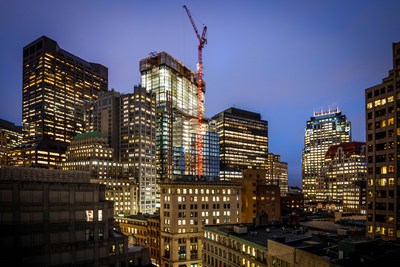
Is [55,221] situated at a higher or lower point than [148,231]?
higher

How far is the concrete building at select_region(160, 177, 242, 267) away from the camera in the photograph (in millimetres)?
129000

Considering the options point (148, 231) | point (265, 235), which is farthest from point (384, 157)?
point (148, 231)

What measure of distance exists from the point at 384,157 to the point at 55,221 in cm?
9529

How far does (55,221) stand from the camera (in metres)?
54.1

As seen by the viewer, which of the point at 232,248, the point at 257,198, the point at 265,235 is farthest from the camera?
the point at 257,198

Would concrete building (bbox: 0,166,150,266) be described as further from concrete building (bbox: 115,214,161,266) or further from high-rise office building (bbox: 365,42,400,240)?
concrete building (bbox: 115,214,161,266)

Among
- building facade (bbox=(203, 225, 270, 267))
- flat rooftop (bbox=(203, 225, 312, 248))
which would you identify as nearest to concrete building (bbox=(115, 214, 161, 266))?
building facade (bbox=(203, 225, 270, 267))

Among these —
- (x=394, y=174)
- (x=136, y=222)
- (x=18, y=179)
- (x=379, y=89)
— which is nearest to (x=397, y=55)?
(x=379, y=89)

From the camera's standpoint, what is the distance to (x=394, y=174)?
104 m

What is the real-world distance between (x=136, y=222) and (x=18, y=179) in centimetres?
11134

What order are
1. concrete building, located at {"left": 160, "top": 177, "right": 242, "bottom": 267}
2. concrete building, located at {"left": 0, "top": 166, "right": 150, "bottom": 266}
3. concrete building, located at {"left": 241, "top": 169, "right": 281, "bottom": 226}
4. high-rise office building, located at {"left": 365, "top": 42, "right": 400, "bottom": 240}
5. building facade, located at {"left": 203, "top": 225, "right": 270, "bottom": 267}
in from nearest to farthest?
concrete building, located at {"left": 0, "top": 166, "right": 150, "bottom": 266}
building facade, located at {"left": 203, "top": 225, "right": 270, "bottom": 267}
high-rise office building, located at {"left": 365, "top": 42, "right": 400, "bottom": 240}
concrete building, located at {"left": 160, "top": 177, "right": 242, "bottom": 267}
concrete building, located at {"left": 241, "top": 169, "right": 281, "bottom": 226}

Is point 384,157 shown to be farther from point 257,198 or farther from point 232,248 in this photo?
point 257,198

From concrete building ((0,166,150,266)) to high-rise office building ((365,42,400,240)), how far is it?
77.8m

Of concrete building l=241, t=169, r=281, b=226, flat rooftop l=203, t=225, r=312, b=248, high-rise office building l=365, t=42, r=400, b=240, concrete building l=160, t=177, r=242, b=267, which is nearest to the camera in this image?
flat rooftop l=203, t=225, r=312, b=248
